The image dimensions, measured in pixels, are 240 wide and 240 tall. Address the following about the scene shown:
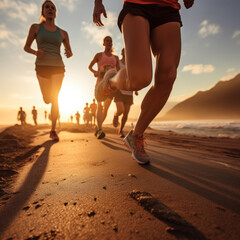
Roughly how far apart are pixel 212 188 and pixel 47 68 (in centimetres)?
316

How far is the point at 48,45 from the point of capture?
9.54 feet

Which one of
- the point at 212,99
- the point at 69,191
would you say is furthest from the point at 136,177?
the point at 212,99

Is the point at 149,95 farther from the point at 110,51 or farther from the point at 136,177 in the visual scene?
the point at 110,51

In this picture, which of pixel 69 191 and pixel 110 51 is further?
pixel 110 51

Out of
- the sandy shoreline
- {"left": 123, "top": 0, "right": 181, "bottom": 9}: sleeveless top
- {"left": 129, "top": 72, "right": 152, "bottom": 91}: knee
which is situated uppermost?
{"left": 123, "top": 0, "right": 181, "bottom": 9}: sleeveless top

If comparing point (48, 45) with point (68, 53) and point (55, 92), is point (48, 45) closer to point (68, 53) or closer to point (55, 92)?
point (68, 53)

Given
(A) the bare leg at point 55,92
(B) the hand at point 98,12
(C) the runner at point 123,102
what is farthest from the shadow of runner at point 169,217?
(C) the runner at point 123,102

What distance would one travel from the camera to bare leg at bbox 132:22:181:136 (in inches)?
51.0

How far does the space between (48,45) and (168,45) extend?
2513 millimetres

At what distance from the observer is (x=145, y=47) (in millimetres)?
1254

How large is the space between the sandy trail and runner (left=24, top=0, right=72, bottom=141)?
2.18m

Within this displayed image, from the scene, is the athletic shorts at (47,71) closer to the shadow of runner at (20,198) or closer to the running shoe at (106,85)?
the running shoe at (106,85)

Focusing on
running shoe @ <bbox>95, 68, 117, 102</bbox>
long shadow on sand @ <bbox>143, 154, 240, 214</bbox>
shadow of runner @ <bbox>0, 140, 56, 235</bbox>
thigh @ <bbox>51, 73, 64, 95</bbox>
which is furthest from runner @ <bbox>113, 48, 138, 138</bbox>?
shadow of runner @ <bbox>0, 140, 56, 235</bbox>

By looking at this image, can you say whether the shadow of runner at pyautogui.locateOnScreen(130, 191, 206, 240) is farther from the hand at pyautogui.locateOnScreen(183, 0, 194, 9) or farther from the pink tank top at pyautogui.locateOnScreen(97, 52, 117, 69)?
the pink tank top at pyautogui.locateOnScreen(97, 52, 117, 69)
